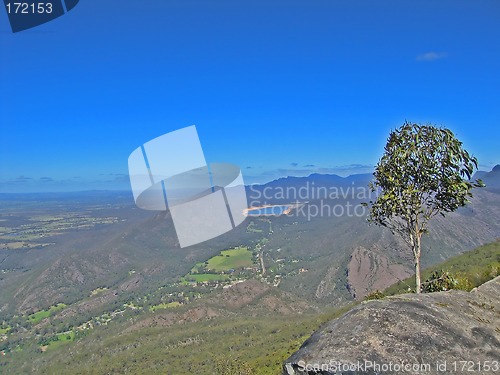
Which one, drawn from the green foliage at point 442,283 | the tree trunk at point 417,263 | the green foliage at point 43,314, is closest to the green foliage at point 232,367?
the green foliage at point 442,283

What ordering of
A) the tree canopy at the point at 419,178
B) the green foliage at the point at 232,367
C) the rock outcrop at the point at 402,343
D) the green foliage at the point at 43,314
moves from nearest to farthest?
the rock outcrop at the point at 402,343 → the tree canopy at the point at 419,178 → the green foliage at the point at 232,367 → the green foliage at the point at 43,314

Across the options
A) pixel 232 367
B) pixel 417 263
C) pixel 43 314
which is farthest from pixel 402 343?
pixel 43 314

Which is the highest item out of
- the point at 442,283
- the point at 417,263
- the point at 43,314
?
the point at 417,263

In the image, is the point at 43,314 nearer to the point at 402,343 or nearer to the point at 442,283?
the point at 442,283

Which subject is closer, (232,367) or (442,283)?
(442,283)

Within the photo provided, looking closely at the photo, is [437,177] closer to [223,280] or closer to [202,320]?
[202,320]

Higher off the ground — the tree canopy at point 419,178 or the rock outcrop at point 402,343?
the tree canopy at point 419,178

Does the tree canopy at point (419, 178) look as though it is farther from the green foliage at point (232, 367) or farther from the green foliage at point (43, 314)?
the green foliage at point (43, 314)

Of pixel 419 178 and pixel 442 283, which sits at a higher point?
pixel 419 178

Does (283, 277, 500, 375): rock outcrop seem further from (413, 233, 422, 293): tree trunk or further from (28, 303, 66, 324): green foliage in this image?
(28, 303, 66, 324): green foliage
